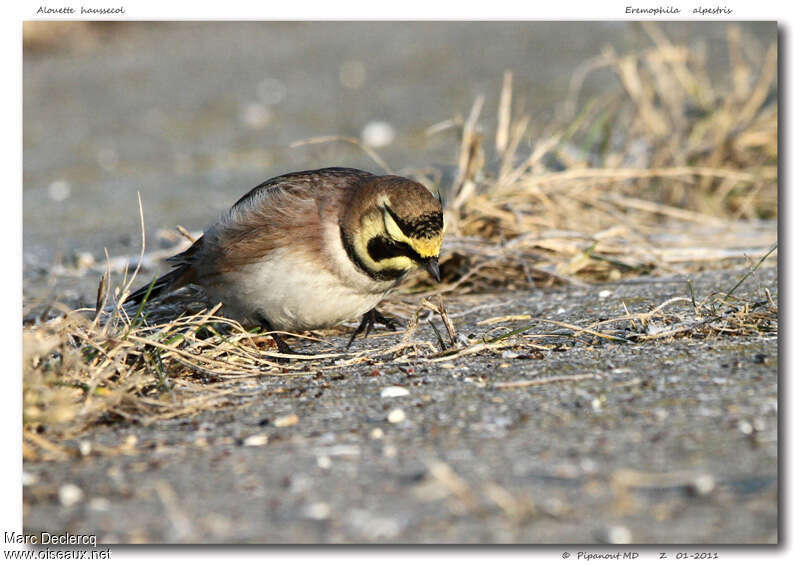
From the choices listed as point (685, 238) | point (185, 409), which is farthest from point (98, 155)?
point (185, 409)

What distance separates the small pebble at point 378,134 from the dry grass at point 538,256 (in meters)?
1.37

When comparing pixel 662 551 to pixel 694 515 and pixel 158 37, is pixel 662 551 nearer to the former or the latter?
pixel 694 515

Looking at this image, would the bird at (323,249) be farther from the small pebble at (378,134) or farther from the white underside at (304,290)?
the small pebble at (378,134)

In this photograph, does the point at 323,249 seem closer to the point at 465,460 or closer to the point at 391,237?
the point at 391,237

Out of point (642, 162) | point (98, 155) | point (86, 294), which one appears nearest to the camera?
point (86, 294)

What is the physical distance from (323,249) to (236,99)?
7852mm

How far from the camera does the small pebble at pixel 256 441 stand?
Result: 9.75 ft

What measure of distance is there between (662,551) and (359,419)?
116 centimetres

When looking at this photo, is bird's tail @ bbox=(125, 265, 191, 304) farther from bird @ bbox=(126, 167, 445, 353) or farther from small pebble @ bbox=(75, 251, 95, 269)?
small pebble @ bbox=(75, 251, 95, 269)

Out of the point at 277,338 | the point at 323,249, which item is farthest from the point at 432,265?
the point at 277,338

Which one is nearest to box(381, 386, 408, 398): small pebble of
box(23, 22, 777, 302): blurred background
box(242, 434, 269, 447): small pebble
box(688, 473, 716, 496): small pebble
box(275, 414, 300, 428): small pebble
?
box(275, 414, 300, 428): small pebble

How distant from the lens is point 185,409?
3268 mm

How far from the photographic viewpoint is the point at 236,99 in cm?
1138

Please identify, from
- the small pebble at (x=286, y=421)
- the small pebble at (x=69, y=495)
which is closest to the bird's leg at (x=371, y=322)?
the small pebble at (x=286, y=421)
